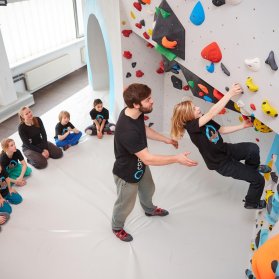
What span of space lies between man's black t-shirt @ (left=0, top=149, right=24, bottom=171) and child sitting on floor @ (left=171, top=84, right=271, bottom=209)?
183 centimetres

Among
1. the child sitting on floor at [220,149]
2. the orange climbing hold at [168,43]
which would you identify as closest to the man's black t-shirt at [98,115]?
the orange climbing hold at [168,43]

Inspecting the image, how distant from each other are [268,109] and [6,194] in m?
2.60

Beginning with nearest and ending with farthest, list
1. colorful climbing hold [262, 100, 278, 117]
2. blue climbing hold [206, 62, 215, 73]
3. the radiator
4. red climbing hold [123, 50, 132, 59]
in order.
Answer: colorful climbing hold [262, 100, 278, 117] → blue climbing hold [206, 62, 215, 73] → red climbing hold [123, 50, 132, 59] → the radiator

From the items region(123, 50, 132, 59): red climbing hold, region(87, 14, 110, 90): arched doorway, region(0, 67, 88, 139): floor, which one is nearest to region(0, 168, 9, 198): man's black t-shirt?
region(0, 67, 88, 139): floor

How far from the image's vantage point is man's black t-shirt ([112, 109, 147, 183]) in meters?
2.10

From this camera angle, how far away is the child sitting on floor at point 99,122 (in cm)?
416

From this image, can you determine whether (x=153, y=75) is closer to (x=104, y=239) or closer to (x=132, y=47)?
(x=132, y=47)

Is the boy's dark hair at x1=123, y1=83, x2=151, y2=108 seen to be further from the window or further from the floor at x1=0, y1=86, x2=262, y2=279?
the window

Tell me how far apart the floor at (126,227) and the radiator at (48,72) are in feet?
8.30

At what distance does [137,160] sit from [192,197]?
1.13m

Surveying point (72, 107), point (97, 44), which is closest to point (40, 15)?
point (97, 44)

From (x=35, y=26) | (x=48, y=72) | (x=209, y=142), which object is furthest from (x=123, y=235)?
(x=35, y=26)

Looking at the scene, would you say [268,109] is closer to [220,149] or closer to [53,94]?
[220,149]

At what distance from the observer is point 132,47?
3.62 m
